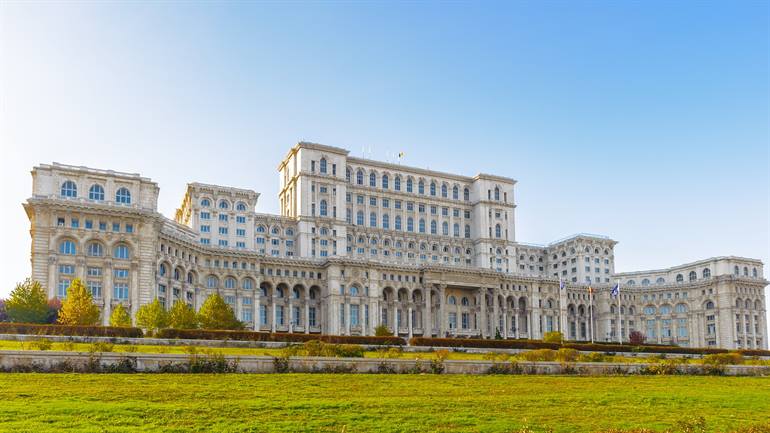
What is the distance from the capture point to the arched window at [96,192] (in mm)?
96438

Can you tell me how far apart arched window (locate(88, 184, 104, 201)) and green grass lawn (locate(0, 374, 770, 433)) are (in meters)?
66.9

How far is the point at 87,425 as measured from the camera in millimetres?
24625

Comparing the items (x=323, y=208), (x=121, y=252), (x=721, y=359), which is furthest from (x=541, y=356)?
(x=323, y=208)

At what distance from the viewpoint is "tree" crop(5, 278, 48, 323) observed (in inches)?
3054

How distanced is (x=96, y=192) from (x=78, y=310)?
25770mm

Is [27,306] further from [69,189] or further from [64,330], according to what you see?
[69,189]

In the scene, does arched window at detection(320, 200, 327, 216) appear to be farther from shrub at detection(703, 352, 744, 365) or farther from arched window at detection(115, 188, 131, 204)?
shrub at detection(703, 352, 744, 365)

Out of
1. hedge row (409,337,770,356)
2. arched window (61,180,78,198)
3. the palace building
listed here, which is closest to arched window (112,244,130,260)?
the palace building

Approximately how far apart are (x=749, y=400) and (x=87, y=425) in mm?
31232

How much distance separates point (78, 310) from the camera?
75188 mm

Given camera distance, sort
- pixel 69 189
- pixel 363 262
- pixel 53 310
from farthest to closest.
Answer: pixel 363 262
pixel 69 189
pixel 53 310

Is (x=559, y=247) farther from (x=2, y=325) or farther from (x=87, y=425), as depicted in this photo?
(x=87, y=425)

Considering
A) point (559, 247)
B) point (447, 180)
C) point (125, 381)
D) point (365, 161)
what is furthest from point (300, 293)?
point (125, 381)

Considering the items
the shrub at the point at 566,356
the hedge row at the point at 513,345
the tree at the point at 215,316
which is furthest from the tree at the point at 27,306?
the shrub at the point at 566,356
